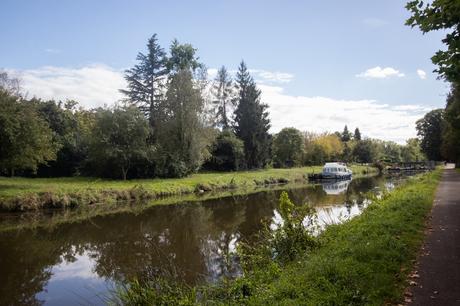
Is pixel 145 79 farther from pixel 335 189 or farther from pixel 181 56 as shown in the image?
pixel 335 189

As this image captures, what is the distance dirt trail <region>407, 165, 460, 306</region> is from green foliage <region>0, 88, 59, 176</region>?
2412 cm

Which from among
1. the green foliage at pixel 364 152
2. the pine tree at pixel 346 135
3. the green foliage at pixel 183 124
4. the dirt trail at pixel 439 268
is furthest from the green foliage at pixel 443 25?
the pine tree at pixel 346 135

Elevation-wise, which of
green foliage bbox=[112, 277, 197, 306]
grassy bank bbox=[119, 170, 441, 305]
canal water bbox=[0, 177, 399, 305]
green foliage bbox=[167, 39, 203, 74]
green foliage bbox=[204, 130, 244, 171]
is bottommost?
canal water bbox=[0, 177, 399, 305]

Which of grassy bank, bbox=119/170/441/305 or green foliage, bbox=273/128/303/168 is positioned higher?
green foliage, bbox=273/128/303/168

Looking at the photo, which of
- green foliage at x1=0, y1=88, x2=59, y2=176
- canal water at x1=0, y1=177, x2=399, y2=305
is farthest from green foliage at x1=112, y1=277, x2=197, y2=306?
green foliage at x1=0, y1=88, x2=59, y2=176

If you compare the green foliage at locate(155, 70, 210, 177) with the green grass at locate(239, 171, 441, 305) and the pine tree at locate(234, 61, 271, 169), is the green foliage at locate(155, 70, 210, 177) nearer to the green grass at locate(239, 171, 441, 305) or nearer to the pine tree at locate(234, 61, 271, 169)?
the pine tree at locate(234, 61, 271, 169)

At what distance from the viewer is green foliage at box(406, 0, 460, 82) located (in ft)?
22.0

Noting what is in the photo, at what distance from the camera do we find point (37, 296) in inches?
370

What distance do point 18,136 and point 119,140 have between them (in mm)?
A: 9528

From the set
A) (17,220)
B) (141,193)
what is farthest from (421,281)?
(141,193)

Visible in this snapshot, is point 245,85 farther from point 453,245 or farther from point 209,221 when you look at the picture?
point 453,245

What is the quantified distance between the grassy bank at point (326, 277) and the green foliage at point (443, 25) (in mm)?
3832

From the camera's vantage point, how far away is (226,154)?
51031mm

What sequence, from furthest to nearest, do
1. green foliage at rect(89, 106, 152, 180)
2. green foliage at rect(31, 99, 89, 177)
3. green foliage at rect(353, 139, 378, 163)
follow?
1. green foliage at rect(353, 139, 378, 163)
2. green foliage at rect(31, 99, 89, 177)
3. green foliage at rect(89, 106, 152, 180)
